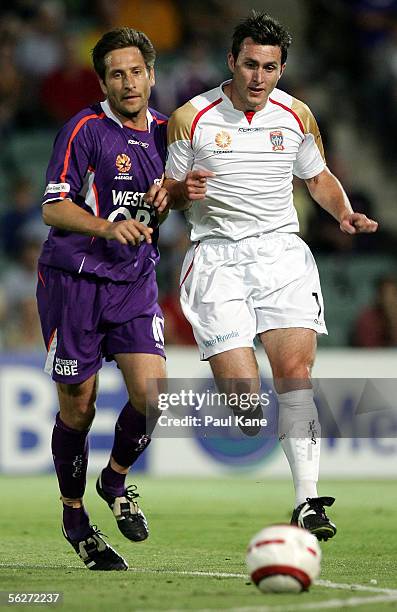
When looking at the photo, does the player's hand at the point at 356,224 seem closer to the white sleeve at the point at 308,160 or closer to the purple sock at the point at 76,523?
the white sleeve at the point at 308,160

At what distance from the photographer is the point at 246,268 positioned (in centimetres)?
695

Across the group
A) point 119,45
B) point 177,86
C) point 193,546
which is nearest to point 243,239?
point 119,45

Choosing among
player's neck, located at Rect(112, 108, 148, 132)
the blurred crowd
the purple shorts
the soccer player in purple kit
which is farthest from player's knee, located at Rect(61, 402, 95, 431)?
the blurred crowd

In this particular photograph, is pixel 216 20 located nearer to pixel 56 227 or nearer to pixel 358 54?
pixel 358 54

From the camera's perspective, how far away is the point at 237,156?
6.91 meters

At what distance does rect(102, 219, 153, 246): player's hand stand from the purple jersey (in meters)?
0.51

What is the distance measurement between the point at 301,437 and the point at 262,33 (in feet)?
6.88

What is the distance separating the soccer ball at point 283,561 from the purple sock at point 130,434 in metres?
1.71

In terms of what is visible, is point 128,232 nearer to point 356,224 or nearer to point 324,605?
Result: point 356,224

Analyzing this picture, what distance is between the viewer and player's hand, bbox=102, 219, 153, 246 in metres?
6.19

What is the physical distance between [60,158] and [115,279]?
0.69 m

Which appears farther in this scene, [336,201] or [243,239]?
[336,201]

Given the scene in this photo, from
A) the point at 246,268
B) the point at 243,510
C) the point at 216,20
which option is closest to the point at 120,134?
the point at 246,268

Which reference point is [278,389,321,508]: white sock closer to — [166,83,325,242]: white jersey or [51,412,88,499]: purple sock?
[166,83,325,242]: white jersey
